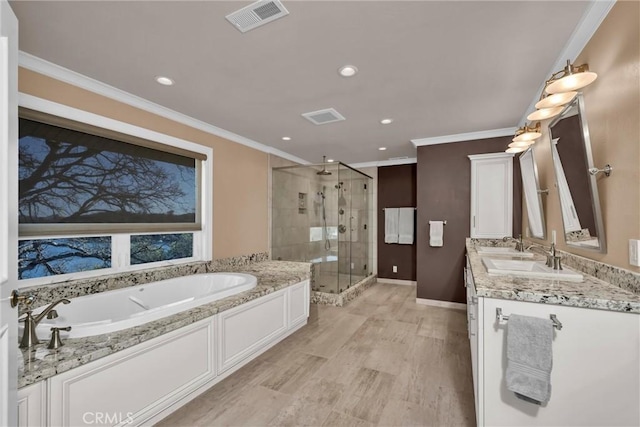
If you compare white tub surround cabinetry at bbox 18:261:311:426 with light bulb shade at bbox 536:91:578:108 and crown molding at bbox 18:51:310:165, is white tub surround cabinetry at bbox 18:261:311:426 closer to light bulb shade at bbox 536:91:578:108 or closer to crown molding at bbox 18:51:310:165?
crown molding at bbox 18:51:310:165

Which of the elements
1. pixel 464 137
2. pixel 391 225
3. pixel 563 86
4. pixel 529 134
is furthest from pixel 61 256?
pixel 391 225

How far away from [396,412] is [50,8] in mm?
3163

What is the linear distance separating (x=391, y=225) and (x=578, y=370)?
14.4 ft

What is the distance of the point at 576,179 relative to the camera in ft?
6.11

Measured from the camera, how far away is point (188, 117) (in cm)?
322

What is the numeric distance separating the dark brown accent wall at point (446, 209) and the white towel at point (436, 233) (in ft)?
0.22

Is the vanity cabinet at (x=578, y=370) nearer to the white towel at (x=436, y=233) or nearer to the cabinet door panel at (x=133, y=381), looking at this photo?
the cabinet door panel at (x=133, y=381)

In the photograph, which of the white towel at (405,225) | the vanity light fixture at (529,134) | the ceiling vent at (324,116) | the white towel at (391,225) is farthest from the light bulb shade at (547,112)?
the white towel at (391,225)

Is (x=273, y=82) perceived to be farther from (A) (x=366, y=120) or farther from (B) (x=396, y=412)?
(B) (x=396, y=412)

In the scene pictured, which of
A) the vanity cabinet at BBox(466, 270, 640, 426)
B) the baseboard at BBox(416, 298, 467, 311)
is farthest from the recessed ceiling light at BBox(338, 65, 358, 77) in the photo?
the baseboard at BBox(416, 298, 467, 311)

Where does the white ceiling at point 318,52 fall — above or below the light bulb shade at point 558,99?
above

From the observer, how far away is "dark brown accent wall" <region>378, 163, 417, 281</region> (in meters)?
5.59

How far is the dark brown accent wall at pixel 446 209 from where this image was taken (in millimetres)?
4008

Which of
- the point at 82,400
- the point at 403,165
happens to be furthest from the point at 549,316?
the point at 403,165
